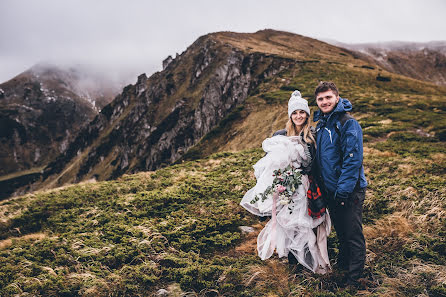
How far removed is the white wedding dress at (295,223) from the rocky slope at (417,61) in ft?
517

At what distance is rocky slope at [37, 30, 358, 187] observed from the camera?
67.8 metres

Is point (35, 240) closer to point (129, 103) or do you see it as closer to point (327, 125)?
point (327, 125)

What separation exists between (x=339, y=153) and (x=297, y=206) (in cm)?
132

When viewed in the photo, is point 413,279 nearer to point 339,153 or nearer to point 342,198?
point 342,198

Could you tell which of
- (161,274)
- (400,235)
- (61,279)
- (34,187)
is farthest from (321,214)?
(34,187)

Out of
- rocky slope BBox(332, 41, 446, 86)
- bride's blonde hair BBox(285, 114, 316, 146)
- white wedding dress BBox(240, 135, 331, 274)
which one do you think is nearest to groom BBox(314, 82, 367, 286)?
bride's blonde hair BBox(285, 114, 316, 146)

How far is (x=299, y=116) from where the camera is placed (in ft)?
17.0

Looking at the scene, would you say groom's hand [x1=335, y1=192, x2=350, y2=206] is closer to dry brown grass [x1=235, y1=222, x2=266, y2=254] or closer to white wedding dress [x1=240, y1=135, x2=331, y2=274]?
white wedding dress [x1=240, y1=135, x2=331, y2=274]

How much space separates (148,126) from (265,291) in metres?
103

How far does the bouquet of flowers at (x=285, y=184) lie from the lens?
4906 mm

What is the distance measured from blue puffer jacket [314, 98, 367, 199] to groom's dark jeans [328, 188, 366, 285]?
0.85 feet

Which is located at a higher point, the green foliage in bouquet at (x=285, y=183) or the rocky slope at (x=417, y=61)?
the rocky slope at (x=417, y=61)

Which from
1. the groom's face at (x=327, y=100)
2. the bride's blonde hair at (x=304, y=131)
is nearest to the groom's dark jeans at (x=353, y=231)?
the bride's blonde hair at (x=304, y=131)

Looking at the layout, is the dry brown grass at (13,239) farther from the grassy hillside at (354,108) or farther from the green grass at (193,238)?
the grassy hillside at (354,108)
